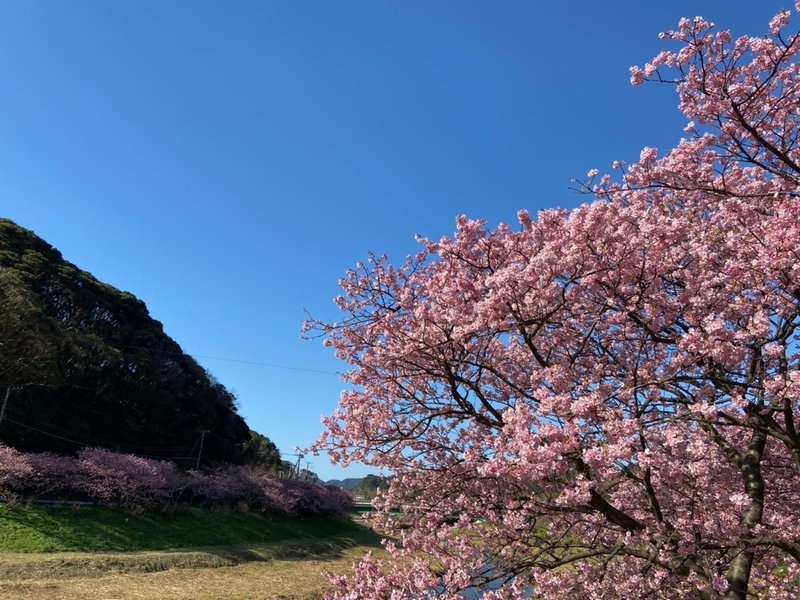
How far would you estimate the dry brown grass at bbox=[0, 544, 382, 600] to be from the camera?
44.1ft

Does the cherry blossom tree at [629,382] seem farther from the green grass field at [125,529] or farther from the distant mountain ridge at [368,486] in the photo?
the green grass field at [125,529]

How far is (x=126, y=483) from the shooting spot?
24062 mm

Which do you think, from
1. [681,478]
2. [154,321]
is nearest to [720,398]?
[681,478]

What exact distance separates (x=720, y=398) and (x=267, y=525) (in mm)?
32134

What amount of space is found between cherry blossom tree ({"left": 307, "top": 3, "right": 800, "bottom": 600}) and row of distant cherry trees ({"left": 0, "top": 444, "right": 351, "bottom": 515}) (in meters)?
20.8

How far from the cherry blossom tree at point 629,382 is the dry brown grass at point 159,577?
7.20m

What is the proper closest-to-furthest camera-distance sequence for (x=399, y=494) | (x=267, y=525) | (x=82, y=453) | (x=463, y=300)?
(x=463, y=300) < (x=399, y=494) < (x=82, y=453) < (x=267, y=525)

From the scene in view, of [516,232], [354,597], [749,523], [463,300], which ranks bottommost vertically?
[354,597]

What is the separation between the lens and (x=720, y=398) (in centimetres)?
477

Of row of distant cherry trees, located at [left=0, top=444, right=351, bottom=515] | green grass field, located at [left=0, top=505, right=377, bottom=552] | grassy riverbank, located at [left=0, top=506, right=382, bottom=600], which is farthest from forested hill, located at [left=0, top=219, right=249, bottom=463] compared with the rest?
grassy riverbank, located at [left=0, top=506, right=382, bottom=600]

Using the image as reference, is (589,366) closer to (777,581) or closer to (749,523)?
(749,523)

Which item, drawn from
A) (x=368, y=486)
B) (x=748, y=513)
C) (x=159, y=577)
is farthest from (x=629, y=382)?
(x=368, y=486)

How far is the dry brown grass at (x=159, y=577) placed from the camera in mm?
13453

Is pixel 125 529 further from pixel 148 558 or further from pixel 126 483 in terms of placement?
pixel 148 558
